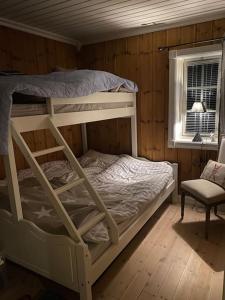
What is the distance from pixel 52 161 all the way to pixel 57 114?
1648mm

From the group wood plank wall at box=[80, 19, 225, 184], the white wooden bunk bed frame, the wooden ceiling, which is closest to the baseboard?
wood plank wall at box=[80, 19, 225, 184]

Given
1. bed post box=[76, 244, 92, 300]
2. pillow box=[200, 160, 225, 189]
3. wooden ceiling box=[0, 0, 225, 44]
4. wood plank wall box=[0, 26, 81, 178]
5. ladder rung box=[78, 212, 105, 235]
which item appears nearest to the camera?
bed post box=[76, 244, 92, 300]

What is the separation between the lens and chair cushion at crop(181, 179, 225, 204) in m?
2.38

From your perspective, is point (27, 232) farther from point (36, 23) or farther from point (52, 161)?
point (36, 23)

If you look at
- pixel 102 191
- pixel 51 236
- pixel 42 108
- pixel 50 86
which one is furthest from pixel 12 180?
pixel 102 191

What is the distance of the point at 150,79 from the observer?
3.29 meters

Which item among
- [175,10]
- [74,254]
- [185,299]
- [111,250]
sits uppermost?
[175,10]

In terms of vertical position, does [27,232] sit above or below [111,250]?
above

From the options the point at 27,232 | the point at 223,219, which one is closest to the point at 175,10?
the point at 223,219

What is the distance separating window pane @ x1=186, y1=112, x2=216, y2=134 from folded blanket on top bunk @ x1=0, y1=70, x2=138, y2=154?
1283mm

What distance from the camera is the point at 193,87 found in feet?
10.4

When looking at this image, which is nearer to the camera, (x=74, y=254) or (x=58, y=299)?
(x=74, y=254)

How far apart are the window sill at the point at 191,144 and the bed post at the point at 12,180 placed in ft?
7.38

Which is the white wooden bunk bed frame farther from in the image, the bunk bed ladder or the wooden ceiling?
the wooden ceiling
